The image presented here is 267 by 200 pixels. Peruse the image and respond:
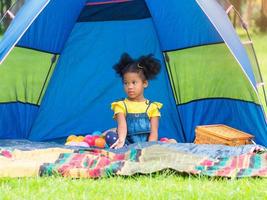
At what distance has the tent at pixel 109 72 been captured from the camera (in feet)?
18.1

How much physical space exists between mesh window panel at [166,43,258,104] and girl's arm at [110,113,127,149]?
30.7 inches

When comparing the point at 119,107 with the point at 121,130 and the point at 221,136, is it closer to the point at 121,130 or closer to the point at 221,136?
the point at 121,130

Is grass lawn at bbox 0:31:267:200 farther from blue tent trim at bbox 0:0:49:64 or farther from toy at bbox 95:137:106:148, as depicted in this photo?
toy at bbox 95:137:106:148

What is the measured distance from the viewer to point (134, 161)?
4.29 m

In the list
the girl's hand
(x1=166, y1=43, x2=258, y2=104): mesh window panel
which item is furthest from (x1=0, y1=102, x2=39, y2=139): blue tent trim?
(x1=166, y1=43, x2=258, y2=104): mesh window panel

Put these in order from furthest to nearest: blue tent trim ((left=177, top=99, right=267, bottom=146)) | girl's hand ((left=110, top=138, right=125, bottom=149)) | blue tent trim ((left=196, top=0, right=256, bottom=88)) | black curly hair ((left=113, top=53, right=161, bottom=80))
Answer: black curly hair ((left=113, top=53, right=161, bottom=80))
blue tent trim ((left=177, top=99, right=267, bottom=146))
girl's hand ((left=110, top=138, right=125, bottom=149))
blue tent trim ((left=196, top=0, right=256, bottom=88))

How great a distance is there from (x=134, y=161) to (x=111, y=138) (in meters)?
1.11

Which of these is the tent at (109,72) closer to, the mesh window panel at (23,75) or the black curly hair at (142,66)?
the mesh window panel at (23,75)

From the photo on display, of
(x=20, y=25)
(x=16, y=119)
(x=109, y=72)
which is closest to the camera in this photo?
(x=20, y=25)

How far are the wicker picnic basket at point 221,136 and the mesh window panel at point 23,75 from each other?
4.30 ft

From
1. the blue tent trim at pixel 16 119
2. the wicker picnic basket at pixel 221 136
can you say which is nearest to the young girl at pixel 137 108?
the wicker picnic basket at pixel 221 136

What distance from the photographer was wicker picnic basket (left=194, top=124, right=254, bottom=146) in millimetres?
5172

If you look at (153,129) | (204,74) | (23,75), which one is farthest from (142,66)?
(23,75)

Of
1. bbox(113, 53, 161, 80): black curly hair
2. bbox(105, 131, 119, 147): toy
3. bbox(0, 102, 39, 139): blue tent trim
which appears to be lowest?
bbox(105, 131, 119, 147): toy
